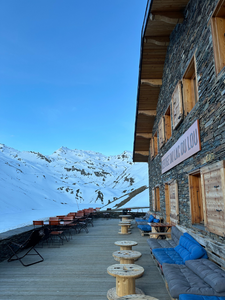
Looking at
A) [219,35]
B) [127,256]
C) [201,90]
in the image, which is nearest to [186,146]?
[201,90]

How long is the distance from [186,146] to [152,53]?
12.9 ft

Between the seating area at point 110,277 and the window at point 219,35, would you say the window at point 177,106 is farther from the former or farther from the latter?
the seating area at point 110,277

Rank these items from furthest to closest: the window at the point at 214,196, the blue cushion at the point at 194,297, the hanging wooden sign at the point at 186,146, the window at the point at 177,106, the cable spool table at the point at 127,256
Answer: the window at the point at 177,106, the hanging wooden sign at the point at 186,146, the cable spool table at the point at 127,256, the window at the point at 214,196, the blue cushion at the point at 194,297

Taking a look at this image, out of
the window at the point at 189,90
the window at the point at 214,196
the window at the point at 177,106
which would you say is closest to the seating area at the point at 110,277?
the window at the point at 214,196

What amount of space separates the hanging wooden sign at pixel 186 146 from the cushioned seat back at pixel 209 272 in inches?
70.9

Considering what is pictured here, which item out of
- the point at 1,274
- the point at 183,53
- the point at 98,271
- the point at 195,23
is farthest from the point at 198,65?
the point at 1,274

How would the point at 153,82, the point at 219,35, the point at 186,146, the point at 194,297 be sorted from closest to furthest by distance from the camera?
the point at 194,297, the point at 219,35, the point at 186,146, the point at 153,82

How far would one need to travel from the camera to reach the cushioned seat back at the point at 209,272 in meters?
2.40

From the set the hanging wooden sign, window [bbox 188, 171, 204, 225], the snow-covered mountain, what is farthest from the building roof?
the snow-covered mountain

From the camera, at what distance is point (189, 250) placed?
144 inches

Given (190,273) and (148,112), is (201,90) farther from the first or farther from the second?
(148,112)

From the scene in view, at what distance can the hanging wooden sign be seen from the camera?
4127mm

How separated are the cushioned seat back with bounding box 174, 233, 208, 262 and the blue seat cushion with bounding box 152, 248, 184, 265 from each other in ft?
0.24

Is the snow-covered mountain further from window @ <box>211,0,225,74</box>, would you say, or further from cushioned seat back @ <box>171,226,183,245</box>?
window @ <box>211,0,225,74</box>
